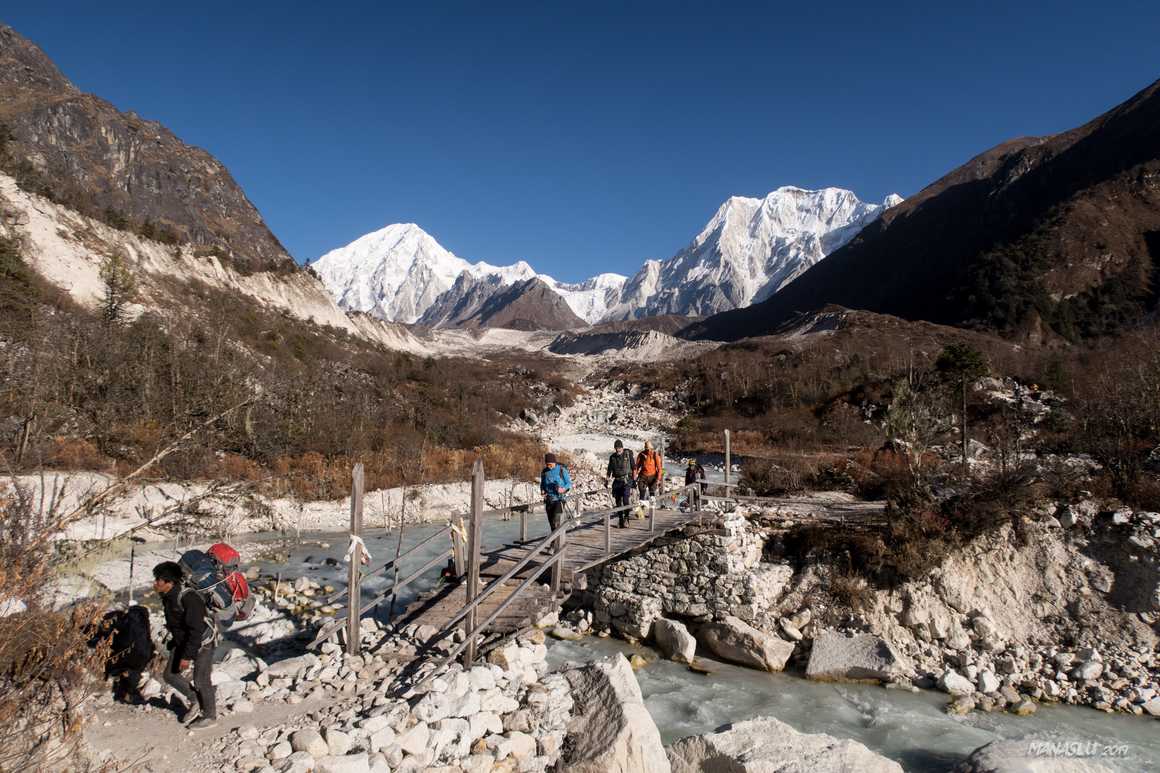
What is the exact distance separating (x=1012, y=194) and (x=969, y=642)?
105760mm

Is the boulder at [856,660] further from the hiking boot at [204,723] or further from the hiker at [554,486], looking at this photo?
the hiking boot at [204,723]

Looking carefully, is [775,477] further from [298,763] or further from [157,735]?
[157,735]

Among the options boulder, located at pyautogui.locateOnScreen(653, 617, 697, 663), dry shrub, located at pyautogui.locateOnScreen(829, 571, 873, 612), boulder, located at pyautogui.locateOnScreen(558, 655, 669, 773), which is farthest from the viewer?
dry shrub, located at pyautogui.locateOnScreen(829, 571, 873, 612)

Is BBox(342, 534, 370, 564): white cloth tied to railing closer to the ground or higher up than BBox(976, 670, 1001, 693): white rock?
higher up

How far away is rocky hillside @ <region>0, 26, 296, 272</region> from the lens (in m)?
50.2

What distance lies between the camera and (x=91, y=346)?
21.9m

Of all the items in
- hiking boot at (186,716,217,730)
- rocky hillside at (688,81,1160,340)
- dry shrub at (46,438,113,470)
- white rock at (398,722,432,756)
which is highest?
rocky hillside at (688,81,1160,340)

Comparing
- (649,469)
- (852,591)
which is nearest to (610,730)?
(852,591)

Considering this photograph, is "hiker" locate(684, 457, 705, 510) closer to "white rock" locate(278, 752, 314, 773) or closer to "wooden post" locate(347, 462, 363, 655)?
"wooden post" locate(347, 462, 363, 655)

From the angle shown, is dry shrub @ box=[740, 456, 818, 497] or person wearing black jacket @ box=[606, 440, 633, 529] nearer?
person wearing black jacket @ box=[606, 440, 633, 529]

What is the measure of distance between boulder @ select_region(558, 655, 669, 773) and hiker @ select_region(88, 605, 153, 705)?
170 inches

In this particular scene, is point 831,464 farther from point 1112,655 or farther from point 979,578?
point 1112,655

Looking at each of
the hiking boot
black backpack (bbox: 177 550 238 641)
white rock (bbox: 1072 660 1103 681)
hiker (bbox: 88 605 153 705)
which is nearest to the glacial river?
white rock (bbox: 1072 660 1103 681)

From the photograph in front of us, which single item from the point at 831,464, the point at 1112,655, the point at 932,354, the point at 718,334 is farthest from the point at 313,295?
the point at 718,334
